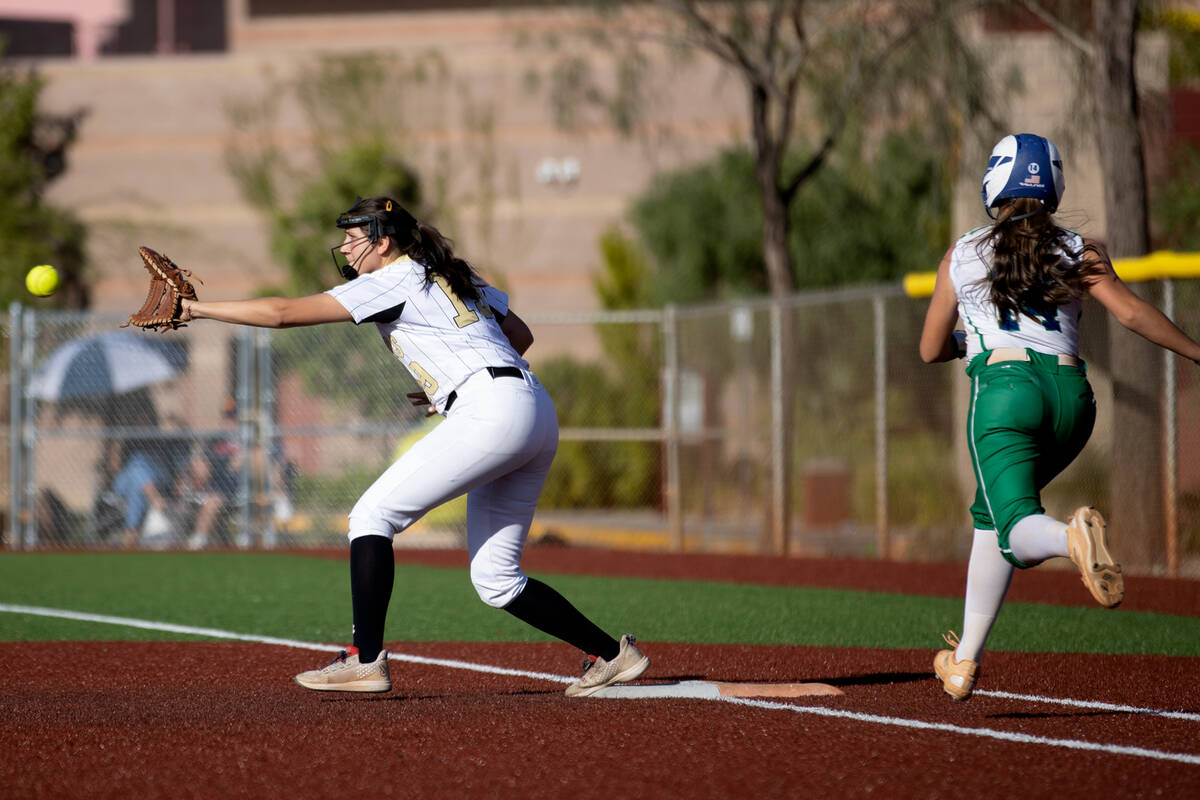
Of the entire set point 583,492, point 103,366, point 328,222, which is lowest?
point 583,492

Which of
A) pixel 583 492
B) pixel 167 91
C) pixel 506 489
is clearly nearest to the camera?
pixel 506 489

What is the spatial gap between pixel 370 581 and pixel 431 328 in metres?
1.00

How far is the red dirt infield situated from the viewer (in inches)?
189

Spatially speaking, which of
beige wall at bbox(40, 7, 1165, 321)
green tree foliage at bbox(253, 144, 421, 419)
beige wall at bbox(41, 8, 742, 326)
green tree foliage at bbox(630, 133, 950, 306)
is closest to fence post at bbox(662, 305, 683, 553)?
green tree foliage at bbox(630, 133, 950, 306)

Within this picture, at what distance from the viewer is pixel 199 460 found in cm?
1873

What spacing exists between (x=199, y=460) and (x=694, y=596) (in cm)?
891

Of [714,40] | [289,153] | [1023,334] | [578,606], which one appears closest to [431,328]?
[1023,334]

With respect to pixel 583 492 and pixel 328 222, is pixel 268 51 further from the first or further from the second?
pixel 583 492

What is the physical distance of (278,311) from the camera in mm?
5777

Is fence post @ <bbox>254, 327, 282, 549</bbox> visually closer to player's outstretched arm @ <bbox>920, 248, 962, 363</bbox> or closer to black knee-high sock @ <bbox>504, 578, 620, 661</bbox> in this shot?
black knee-high sock @ <bbox>504, 578, 620, 661</bbox>

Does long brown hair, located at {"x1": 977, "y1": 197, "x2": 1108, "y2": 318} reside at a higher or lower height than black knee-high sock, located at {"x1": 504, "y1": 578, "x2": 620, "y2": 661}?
higher

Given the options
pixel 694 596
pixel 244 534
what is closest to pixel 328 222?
pixel 244 534

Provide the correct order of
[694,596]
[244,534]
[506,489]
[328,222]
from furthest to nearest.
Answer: [328,222] → [244,534] → [694,596] → [506,489]

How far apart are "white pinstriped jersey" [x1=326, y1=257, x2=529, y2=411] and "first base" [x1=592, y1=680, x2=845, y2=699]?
4.73ft
